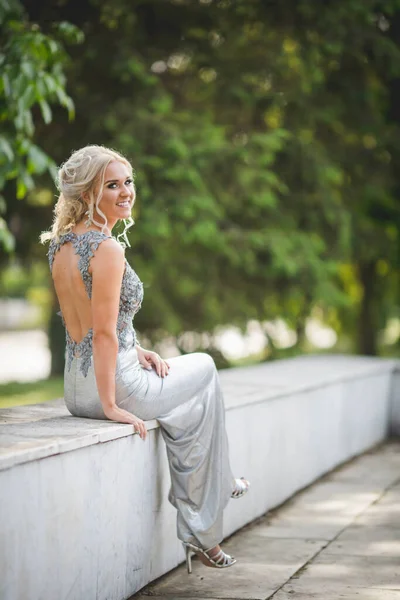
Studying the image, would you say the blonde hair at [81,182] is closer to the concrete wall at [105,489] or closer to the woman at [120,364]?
the woman at [120,364]

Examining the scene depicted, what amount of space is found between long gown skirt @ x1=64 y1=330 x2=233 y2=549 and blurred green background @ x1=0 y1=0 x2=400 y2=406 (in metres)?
5.51

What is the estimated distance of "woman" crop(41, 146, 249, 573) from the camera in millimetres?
4367

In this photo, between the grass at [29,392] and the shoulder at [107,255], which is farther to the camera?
the grass at [29,392]

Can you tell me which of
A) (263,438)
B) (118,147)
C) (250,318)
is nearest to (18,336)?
(250,318)

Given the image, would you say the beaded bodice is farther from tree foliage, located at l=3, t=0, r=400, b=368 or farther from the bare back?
tree foliage, located at l=3, t=0, r=400, b=368

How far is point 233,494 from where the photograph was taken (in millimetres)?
4914

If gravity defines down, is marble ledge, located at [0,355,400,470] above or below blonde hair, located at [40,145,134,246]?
below

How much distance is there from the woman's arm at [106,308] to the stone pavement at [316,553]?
1.07m

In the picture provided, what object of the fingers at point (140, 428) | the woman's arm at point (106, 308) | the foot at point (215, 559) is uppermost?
the woman's arm at point (106, 308)

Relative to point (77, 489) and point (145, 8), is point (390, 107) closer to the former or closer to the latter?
point (145, 8)

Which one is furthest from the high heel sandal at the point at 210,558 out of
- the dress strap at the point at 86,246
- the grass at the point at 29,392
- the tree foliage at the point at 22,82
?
the grass at the point at 29,392

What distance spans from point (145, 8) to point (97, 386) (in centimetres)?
801

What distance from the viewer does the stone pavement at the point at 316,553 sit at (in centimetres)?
470

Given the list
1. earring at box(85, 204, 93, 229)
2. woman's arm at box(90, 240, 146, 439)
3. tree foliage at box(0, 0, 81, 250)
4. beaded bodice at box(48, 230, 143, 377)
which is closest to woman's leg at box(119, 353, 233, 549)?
beaded bodice at box(48, 230, 143, 377)
